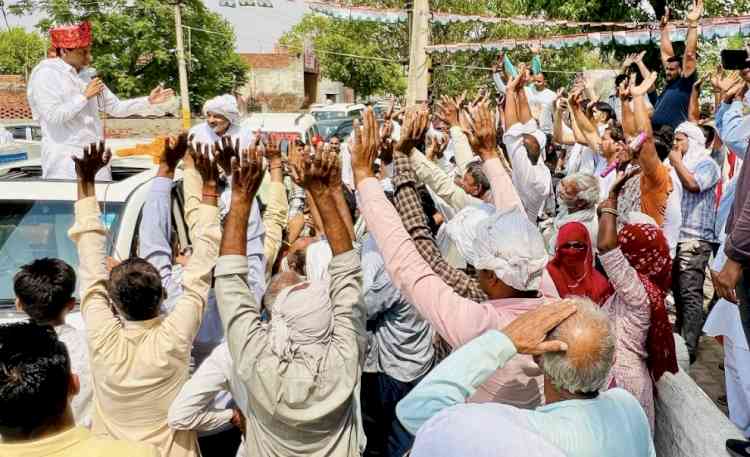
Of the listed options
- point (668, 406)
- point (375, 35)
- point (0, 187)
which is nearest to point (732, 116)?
point (668, 406)

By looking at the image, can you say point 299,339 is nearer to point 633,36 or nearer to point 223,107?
point 223,107

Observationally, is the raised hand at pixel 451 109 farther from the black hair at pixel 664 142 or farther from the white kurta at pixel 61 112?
the white kurta at pixel 61 112

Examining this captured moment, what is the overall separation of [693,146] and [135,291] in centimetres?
430

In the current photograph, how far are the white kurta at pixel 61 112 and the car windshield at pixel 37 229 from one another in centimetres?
95

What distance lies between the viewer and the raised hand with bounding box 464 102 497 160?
3021 mm

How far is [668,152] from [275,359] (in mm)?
3976

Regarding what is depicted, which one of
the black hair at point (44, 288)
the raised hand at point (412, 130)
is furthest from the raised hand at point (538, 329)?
the black hair at point (44, 288)

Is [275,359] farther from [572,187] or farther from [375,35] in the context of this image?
[375,35]

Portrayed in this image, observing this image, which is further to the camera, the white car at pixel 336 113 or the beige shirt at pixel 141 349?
the white car at pixel 336 113

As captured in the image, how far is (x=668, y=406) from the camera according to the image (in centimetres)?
273

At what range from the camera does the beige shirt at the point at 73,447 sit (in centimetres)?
165

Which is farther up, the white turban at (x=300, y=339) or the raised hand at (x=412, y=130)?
the raised hand at (x=412, y=130)

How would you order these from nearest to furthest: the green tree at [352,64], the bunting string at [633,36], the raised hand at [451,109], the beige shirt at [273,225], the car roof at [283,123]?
1. the beige shirt at [273,225]
2. the raised hand at [451,109]
3. the bunting string at [633,36]
4. the car roof at [283,123]
5. the green tree at [352,64]

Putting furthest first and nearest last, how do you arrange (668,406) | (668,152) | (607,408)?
(668,152), (668,406), (607,408)
